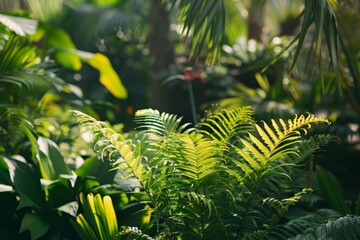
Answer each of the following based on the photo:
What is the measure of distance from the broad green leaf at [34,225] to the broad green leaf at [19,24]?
4.34ft

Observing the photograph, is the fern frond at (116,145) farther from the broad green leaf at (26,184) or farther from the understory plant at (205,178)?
the broad green leaf at (26,184)

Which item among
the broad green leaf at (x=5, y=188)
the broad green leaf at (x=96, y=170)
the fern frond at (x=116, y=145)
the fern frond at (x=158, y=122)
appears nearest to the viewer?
the fern frond at (x=116, y=145)

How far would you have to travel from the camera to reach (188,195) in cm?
Result: 269

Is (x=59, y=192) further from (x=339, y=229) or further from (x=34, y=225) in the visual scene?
(x=339, y=229)

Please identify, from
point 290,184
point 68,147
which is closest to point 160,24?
point 68,147

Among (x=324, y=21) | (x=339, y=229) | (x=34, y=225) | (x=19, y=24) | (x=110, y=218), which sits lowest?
(x=34, y=225)

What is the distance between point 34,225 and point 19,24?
1.55 m

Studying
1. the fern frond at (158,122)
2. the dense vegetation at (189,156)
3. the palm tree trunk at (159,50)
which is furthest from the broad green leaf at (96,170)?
the palm tree trunk at (159,50)

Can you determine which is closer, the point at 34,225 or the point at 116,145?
the point at 116,145

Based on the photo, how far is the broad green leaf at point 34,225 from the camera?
3170mm

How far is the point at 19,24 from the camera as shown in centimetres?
408

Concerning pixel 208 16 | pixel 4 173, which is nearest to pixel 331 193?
pixel 208 16

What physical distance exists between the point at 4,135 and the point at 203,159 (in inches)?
81.4

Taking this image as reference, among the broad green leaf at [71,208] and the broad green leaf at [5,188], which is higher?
the broad green leaf at [71,208]
